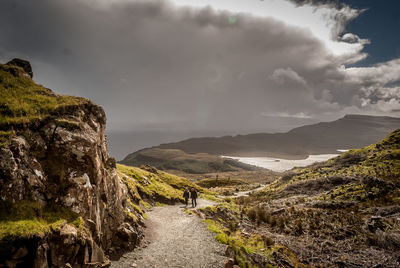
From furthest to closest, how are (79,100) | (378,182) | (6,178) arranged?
(378,182) < (79,100) < (6,178)

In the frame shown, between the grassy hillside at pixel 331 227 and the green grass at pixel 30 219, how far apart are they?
12.3 meters

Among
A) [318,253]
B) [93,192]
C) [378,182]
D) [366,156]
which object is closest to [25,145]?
[93,192]

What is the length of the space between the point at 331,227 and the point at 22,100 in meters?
34.1

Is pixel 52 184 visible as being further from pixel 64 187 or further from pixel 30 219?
pixel 30 219

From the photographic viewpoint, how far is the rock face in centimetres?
868

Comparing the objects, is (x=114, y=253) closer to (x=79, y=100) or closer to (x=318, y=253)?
(x=79, y=100)

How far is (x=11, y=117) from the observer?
11172 millimetres

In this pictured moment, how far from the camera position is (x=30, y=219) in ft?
29.0

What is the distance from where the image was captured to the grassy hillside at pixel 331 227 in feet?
57.5

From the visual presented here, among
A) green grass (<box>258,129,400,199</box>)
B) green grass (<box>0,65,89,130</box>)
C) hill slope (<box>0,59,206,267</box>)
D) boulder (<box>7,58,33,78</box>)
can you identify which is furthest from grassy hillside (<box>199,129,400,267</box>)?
boulder (<box>7,58,33,78</box>)

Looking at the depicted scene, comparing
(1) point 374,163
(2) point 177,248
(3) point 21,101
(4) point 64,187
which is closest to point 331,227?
(2) point 177,248

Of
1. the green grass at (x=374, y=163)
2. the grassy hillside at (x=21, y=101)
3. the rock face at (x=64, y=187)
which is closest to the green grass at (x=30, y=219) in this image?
the rock face at (x=64, y=187)

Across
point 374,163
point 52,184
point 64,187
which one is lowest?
point 374,163

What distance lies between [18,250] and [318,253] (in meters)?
23.8
